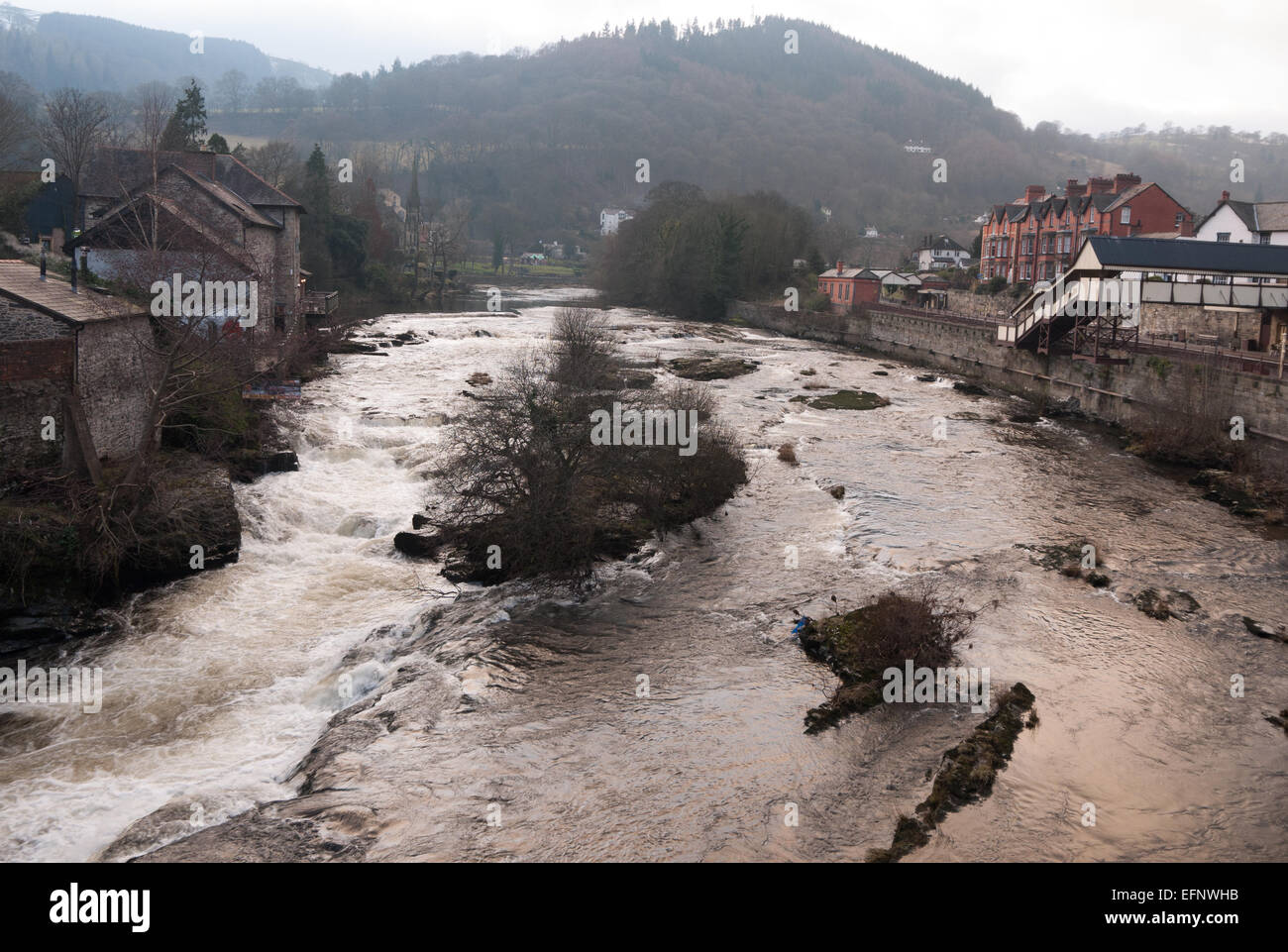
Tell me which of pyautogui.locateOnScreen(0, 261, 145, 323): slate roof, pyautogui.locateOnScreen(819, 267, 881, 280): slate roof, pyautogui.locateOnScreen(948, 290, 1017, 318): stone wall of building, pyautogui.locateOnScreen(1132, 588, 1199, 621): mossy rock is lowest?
pyautogui.locateOnScreen(1132, 588, 1199, 621): mossy rock

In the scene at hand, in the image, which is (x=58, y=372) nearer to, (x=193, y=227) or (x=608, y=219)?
(x=193, y=227)

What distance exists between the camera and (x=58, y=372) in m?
19.1

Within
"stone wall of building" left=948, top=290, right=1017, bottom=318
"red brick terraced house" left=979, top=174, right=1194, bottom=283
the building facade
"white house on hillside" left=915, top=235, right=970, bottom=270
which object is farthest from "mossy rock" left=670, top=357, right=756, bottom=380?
"white house on hillside" left=915, top=235, right=970, bottom=270

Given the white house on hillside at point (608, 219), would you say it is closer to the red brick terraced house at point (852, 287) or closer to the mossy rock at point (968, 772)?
the red brick terraced house at point (852, 287)

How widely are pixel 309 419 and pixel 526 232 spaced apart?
14579 cm

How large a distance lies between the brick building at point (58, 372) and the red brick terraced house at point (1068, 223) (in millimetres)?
55619

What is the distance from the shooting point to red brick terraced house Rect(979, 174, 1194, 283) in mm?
61031

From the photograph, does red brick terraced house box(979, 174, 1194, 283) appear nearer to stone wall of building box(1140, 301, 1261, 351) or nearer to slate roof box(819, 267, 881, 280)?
stone wall of building box(1140, 301, 1261, 351)

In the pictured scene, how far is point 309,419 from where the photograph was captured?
99.4 feet

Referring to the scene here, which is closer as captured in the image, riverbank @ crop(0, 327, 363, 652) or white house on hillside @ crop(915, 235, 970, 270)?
riverbank @ crop(0, 327, 363, 652)

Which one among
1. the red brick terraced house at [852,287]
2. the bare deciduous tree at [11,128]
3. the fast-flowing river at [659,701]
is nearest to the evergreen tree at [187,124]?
the bare deciduous tree at [11,128]

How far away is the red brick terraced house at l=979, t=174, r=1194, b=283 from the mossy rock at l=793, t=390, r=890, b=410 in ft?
85.4

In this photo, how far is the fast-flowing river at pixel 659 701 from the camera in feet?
37.2

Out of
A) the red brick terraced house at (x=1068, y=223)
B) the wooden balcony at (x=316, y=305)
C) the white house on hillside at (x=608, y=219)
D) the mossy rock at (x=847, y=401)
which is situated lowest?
the mossy rock at (x=847, y=401)
